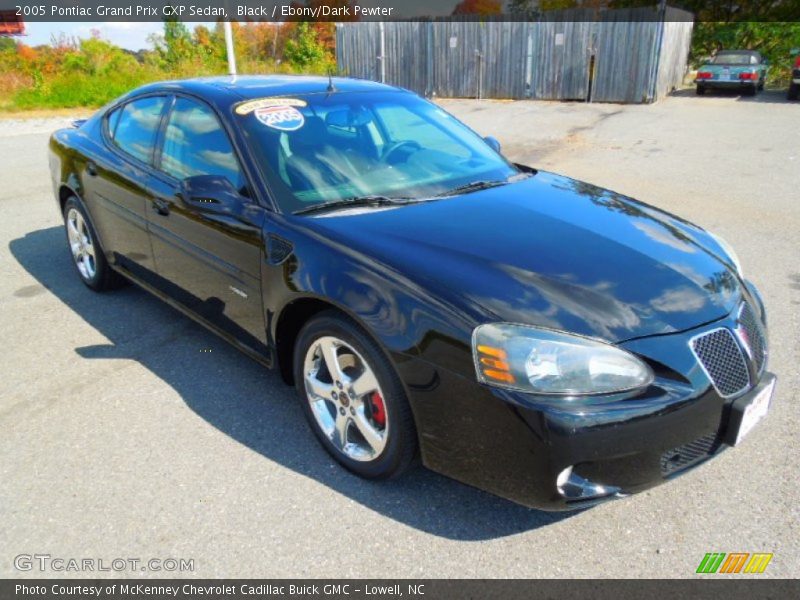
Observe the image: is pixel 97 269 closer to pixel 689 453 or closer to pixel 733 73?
pixel 689 453

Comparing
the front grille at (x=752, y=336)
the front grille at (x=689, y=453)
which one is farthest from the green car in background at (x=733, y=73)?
the front grille at (x=689, y=453)

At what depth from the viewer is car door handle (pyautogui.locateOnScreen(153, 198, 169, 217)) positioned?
135 inches

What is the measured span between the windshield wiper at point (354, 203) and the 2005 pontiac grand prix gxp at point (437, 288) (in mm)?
14

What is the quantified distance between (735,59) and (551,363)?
2301cm

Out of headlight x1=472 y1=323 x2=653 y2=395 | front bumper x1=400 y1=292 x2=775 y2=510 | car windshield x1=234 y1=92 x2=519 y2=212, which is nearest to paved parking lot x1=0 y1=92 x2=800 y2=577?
front bumper x1=400 y1=292 x2=775 y2=510

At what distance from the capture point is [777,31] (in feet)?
80.5

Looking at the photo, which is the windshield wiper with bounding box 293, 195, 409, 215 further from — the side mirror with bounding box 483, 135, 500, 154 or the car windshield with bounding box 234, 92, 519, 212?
the side mirror with bounding box 483, 135, 500, 154

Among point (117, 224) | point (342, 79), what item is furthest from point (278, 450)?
point (342, 79)

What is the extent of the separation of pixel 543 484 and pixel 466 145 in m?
2.26

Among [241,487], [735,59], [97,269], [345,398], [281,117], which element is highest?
[281,117]

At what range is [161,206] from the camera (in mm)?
3469

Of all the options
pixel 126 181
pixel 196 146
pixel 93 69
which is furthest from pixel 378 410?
pixel 93 69

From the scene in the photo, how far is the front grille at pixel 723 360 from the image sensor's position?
2.21m
